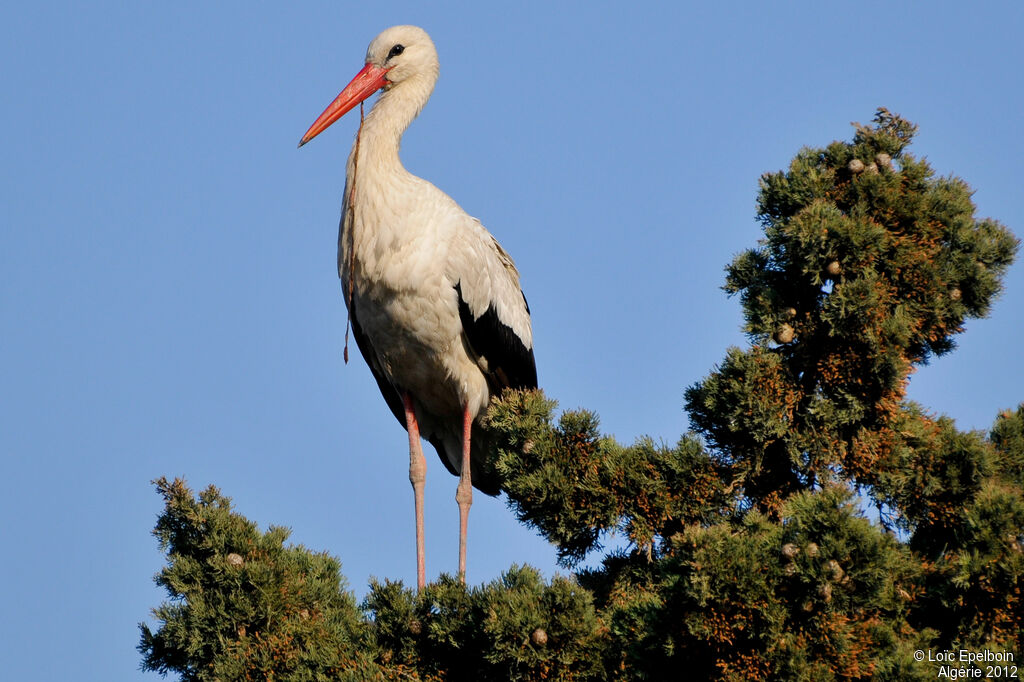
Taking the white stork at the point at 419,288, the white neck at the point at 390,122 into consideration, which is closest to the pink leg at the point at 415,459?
the white stork at the point at 419,288

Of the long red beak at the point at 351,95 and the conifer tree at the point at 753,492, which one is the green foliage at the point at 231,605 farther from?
the long red beak at the point at 351,95

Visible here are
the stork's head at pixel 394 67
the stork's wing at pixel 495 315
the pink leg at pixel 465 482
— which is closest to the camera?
the stork's wing at pixel 495 315

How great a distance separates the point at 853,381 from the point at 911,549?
0.89 metres

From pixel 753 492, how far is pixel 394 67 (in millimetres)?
4536

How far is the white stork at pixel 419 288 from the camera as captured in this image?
27.7 ft

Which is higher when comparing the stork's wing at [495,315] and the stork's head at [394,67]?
the stork's head at [394,67]

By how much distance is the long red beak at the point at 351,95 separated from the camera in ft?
30.0

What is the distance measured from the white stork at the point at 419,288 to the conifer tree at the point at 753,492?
1.49 metres

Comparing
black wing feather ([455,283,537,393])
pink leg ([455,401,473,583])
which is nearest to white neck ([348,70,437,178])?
black wing feather ([455,283,537,393])

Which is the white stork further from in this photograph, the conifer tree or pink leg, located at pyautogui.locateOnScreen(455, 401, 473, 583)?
the conifer tree

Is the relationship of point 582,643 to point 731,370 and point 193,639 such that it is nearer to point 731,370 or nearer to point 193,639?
point 731,370

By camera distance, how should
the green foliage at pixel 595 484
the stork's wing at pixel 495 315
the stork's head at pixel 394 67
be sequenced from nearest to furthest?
Answer: 1. the green foliage at pixel 595 484
2. the stork's wing at pixel 495 315
3. the stork's head at pixel 394 67

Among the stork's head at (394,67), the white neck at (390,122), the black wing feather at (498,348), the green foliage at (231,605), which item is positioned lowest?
the green foliage at (231,605)

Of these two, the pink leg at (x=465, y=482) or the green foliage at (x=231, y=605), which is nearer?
the green foliage at (x=231, y=605)
